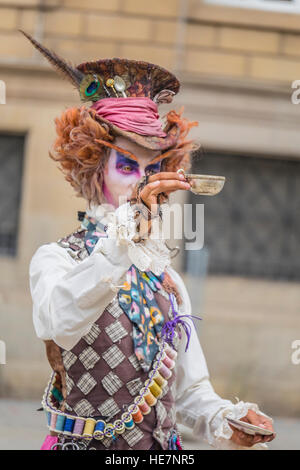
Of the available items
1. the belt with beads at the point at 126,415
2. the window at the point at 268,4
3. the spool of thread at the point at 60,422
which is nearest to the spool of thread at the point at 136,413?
the belt with beads at the point at 126,415

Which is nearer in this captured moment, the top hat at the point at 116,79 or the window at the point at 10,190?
the top hat at the point at 116,79

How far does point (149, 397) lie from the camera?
2.51 meters

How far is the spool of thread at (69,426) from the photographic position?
8.18 feet

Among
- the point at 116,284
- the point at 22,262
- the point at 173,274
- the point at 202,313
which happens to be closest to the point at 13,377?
the point at 22,262

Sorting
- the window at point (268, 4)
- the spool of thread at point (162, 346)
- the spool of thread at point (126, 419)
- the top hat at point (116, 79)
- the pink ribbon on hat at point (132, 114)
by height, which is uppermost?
the window at point (268, 4)

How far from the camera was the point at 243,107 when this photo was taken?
765cm

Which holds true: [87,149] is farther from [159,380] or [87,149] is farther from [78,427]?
Result: [78,427]

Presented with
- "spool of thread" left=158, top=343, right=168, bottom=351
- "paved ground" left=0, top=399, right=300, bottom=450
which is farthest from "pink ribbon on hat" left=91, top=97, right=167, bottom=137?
"paved ground" left=0, top=399, right=300, bottom=450

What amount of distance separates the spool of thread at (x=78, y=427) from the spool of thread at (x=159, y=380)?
0.26m

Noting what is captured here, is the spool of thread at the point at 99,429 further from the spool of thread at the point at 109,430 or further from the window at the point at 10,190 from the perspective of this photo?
the window at the point at 10,190

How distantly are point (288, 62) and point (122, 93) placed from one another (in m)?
5.30

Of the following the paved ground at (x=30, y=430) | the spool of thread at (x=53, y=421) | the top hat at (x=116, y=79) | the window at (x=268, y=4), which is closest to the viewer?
the spool of thread at (x=53, y=421)

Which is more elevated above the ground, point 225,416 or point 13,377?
point 225,416

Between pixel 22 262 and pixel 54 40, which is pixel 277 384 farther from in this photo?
pixel 54 40
